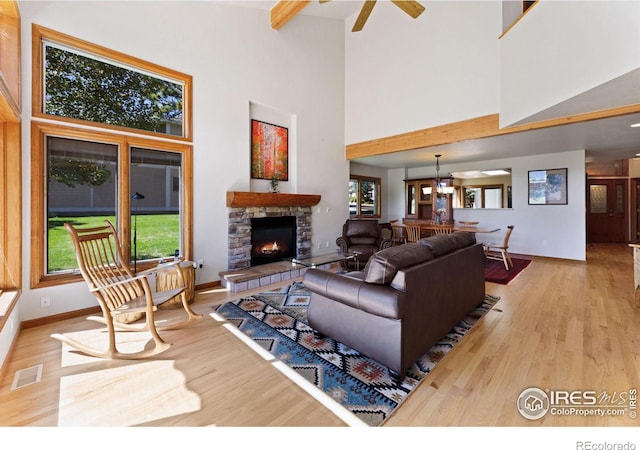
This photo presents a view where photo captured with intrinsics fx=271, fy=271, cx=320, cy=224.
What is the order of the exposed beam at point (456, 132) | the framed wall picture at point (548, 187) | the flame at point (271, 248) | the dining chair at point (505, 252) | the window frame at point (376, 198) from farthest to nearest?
the window frame at point (376, 198), the framed wall picture at point (548, 187), the dining chair at point (505, 252), the flame at point (271, 248), the exposed beam at point (456, 132)

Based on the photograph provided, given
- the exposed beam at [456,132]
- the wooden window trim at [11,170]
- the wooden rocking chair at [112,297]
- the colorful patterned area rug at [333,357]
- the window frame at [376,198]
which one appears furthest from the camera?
the window frame at [376,198]

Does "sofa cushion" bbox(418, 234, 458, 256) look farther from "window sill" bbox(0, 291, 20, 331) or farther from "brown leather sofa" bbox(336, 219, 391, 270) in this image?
"window sill" bbox(0, 291, 20, 331)

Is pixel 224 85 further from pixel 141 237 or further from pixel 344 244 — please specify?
pixel 344 244

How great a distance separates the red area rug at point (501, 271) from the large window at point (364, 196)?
11.6 feet

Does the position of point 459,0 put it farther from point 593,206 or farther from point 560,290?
point 593,206

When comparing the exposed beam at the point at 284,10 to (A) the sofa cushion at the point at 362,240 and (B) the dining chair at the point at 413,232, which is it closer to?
(A) the sofa cushion at the point at 362,240

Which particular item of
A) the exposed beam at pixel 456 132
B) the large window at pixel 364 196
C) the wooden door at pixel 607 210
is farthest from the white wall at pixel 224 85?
the wooden door at pixel 607 210

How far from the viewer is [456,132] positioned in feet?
15.7

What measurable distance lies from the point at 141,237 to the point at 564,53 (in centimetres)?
553

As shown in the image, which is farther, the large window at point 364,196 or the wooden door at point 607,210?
the wooden door at point 607,210

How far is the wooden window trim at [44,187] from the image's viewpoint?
280 centimetres

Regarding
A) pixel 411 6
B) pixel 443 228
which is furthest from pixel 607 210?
pixel 411 6

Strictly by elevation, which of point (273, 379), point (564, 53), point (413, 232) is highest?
point (564, 53)

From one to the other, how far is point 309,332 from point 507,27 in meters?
5.31
